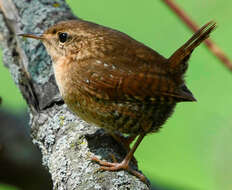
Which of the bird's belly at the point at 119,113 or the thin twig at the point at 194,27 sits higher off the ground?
the thin twig at the point at 194,27

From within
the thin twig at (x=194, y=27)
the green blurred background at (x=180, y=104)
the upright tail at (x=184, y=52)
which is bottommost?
the green blurred background at (x=180, y=104)

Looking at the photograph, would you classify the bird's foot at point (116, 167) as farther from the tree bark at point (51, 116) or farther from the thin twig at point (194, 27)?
the thin twig at point (194, 27)

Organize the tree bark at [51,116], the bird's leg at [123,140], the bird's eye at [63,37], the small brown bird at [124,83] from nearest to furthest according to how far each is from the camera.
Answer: the tree bark at [51,116] → the small brown bird at [124,83] → the bird's leg at [123,140] → the bird's eye at [63,37]

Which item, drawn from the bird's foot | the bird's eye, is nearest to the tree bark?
the bird's foot

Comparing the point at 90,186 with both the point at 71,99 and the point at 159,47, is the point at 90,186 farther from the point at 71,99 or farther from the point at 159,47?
the point at 159,47

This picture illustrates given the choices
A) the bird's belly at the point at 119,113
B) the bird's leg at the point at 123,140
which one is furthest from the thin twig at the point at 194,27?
the bird's leg at the point at 123,140

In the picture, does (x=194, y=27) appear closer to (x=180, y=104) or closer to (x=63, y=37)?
(x=63, y=37)

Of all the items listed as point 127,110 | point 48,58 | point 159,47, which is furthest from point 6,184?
point 159,47
